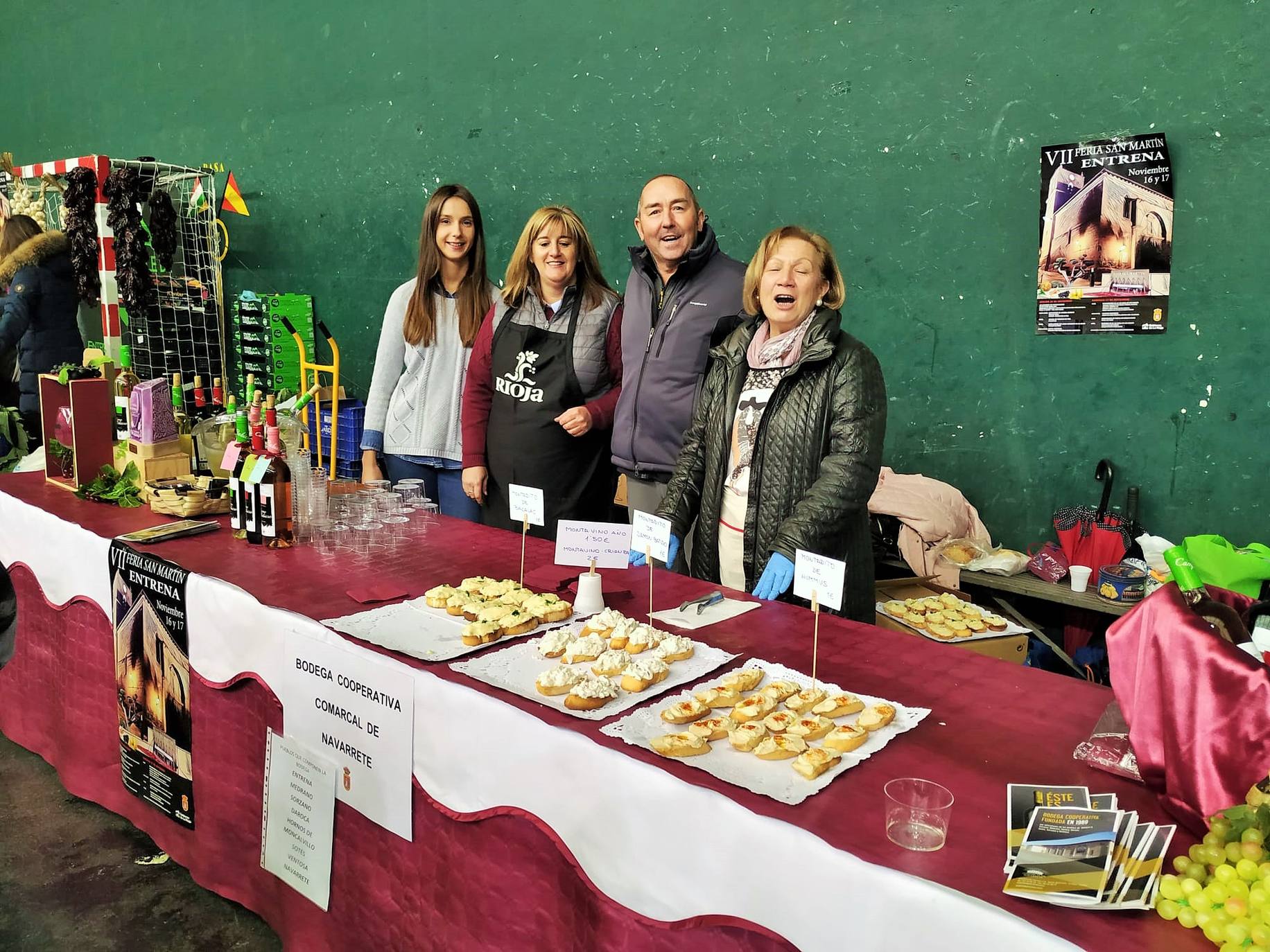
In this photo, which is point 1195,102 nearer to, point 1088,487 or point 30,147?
point 1088,487

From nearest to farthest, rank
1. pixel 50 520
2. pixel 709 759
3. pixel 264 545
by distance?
pixel 709 759, pixel 264 545, pixel 50 520

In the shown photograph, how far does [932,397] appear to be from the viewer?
412 centimetres

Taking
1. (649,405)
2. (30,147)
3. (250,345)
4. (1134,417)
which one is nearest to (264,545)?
(649,405)

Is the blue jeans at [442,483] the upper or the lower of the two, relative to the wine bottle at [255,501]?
lower

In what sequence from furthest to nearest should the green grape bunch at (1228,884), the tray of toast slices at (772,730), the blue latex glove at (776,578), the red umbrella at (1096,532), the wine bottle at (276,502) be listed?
1. the red umbrella at (1096,532)
2. the wine bottle at (276,502)
3. the blue latex glove at (776,578)
4. the tray of toast slices at (772,730)
5. the green grape bunch at (1228,884)

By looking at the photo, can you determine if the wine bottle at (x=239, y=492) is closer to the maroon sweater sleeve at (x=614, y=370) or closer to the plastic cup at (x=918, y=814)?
the maroon sweater sleeve at (x=614, y=370)

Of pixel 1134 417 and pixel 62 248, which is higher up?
pixel 62 248

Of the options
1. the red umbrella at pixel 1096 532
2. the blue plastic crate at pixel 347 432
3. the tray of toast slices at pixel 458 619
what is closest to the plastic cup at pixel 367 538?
the tray of toast slices at pixel 458 619

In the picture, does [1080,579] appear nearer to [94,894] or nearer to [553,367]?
[553,367]

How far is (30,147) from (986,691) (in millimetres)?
10698

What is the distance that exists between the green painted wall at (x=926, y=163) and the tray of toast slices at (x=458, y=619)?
2.57 meters

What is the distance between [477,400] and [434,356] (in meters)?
0.32

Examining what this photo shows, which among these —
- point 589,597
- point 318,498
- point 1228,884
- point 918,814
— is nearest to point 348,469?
point 318,498
